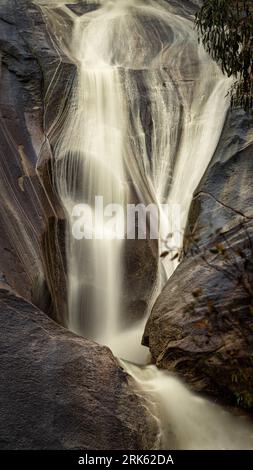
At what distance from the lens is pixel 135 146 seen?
41.2 feet

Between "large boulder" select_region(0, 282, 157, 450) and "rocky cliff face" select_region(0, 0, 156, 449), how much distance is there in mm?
11

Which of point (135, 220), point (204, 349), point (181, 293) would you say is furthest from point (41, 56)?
point (204, 349)

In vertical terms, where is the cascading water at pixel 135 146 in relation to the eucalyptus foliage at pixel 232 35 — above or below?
below

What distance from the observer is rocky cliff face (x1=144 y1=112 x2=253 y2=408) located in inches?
322

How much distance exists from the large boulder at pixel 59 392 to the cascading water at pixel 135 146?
2.09 feet

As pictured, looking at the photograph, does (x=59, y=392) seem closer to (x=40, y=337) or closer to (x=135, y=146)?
(x=40, y=337)

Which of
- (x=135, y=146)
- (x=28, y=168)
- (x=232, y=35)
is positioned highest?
(x=232, y=35)

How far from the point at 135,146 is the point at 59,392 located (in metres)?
6.39

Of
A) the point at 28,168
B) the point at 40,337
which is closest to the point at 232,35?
the point at 28,168

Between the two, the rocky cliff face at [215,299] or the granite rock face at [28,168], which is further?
the granite rock face at [28,168]

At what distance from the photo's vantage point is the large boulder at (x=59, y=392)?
692 cm

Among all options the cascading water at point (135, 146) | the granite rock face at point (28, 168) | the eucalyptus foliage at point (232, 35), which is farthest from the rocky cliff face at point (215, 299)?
the granite rock face at point (28, 168)

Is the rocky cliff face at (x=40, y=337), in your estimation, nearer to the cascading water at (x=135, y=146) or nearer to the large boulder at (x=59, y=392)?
the large boulder at (x=59, y=392)

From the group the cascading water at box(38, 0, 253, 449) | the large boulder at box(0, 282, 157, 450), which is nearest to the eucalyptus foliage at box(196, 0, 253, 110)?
the cascading water at box(38, 0, 253, 449)
